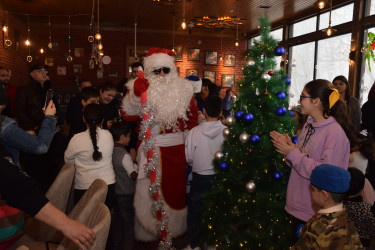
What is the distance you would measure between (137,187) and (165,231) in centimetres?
53

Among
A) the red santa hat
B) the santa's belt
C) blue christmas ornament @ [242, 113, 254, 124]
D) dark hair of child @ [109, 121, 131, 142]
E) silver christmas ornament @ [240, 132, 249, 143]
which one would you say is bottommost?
the santa's belt

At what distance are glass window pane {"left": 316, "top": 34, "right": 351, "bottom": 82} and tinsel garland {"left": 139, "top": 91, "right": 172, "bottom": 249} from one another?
23.4 ft

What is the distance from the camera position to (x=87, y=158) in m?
2.74

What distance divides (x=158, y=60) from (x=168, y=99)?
1.52ft

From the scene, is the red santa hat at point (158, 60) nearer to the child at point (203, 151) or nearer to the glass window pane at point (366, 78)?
the child at point (203, 151)

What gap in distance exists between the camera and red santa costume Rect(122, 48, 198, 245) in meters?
3.01

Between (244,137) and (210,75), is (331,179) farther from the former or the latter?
(210,75)

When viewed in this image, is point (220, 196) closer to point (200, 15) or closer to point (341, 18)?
point (341, 18)

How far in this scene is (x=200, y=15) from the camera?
33.2 ft

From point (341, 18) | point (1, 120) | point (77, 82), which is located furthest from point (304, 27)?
point (1, 120)

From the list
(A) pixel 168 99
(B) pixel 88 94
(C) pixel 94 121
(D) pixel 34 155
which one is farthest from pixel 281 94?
(B) pixel 88 94

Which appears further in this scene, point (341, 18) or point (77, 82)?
point (77, 82)

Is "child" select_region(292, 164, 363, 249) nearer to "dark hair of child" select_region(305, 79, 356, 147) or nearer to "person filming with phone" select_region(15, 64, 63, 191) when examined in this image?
"dark hair of child" select_region(305, 79, 356, 147)

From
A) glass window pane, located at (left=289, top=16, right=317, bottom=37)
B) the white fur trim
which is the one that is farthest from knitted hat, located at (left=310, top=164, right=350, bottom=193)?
glass window pane, located at (left=289, top=16, right=317, bottom=37)
